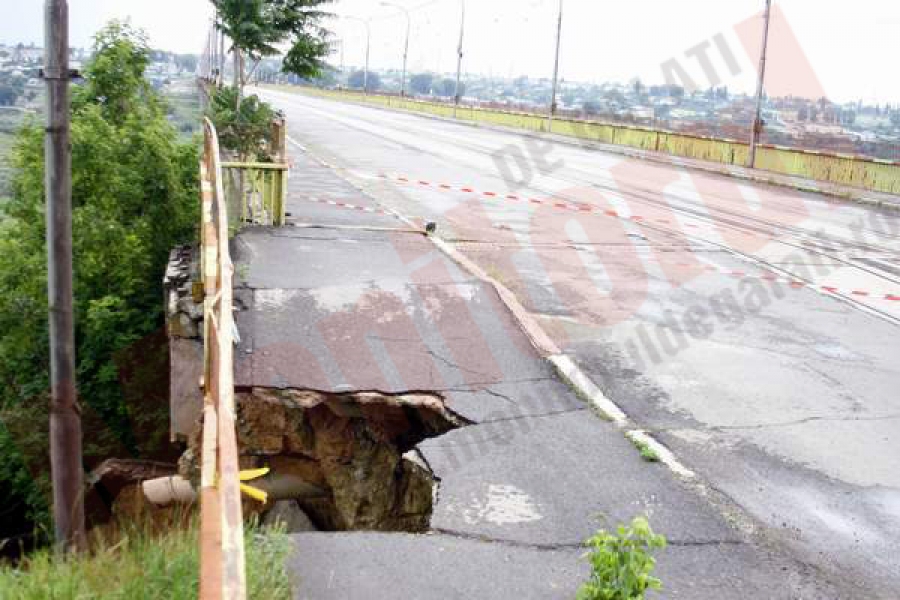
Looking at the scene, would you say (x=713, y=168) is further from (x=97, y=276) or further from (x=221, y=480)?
(x=221, y=480)

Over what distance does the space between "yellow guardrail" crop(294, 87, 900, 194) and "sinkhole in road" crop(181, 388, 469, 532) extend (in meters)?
23.6

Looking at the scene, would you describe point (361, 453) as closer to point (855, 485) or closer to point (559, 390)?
point (559, 390)

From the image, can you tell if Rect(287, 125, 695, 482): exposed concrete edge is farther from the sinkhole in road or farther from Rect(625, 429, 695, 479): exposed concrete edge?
the sinkhole in road

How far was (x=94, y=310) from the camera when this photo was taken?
1184 cm

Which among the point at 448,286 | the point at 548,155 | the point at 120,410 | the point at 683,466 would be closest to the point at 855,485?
the point at 683,466

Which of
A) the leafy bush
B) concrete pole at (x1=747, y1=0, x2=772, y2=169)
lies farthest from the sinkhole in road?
concrete pole at (x1=747, y1=0, x2=772, y2=169)

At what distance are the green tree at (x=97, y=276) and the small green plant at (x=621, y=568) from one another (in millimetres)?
8504

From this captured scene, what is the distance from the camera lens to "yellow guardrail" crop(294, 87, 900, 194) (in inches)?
1101

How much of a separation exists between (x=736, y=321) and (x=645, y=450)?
4.69 meters

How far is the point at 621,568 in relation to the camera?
440 centimetres

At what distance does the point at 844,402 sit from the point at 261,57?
1409 centimetres

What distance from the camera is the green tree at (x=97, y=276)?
480 inches

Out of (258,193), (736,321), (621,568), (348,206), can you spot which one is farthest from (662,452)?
(348,206)

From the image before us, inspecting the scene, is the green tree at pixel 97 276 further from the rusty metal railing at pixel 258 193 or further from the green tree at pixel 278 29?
the green tree at pixel 278 29
